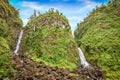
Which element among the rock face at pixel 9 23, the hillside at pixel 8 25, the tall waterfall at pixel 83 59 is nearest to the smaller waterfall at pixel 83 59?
the tall waterfall at pixel 83 59

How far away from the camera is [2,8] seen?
6669 centimetres

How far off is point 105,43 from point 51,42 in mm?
12043

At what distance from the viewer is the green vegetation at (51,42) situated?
52.7 m

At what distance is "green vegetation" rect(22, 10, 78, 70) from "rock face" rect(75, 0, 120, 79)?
376 centimetres

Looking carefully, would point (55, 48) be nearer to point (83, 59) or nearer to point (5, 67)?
point (83, 59)

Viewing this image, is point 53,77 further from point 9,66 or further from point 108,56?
point 108,56

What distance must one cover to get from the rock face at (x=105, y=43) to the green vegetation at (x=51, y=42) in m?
3.76

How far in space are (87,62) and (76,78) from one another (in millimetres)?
13857

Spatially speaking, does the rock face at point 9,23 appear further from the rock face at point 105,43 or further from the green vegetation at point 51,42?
the rock face at point 105,43

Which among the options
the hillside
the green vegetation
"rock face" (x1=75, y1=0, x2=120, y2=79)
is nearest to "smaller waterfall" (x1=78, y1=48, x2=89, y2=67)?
"rock face" (x1=75, y1=0, x2=120, y2=79)

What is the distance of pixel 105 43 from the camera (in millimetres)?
57969

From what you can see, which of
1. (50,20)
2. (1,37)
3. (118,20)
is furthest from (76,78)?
(118,20)

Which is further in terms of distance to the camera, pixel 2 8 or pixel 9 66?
pixel 2 8

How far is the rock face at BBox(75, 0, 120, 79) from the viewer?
51612 mm
